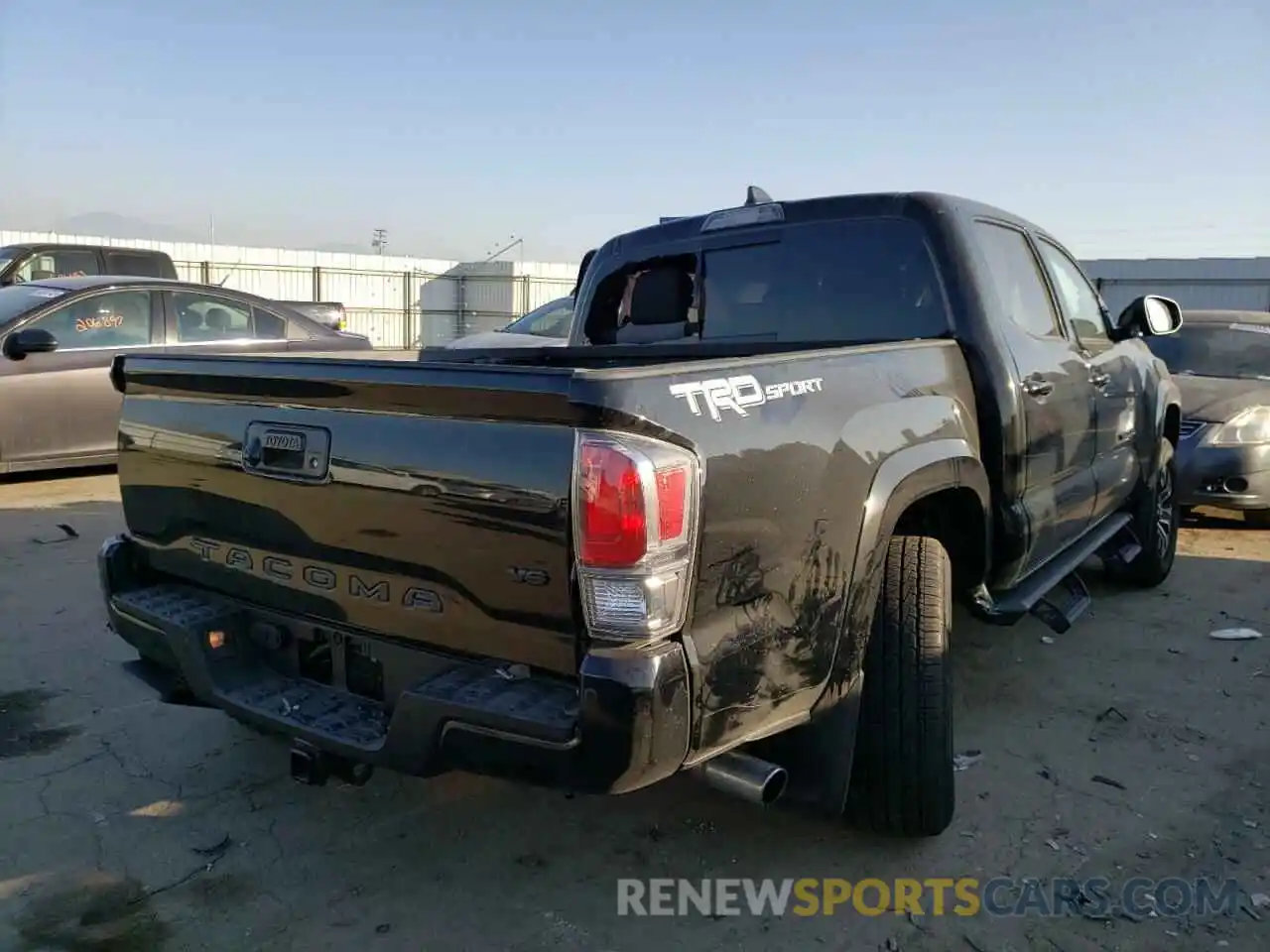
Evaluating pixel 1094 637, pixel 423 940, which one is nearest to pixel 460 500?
pixel 423 940

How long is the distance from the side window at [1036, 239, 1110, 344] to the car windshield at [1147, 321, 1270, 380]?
3.65m

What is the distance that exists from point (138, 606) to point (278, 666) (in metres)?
0.51

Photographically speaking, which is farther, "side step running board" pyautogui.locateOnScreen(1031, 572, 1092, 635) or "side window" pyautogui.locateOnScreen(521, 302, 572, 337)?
"side window" pyautogui.locateOnScreen(521, 302, 572, 337)

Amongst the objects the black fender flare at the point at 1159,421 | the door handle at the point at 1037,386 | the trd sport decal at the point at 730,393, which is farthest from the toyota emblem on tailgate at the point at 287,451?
the black fender flare at the point at 1159,421

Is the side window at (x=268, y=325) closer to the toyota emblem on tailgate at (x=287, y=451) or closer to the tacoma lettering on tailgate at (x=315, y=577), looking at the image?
the tacoma lettering on tailgate at (x=315, y=577)

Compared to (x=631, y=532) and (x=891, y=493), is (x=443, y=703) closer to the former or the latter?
(x=631, y=532)

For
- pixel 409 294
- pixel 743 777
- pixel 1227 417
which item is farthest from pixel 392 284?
pixel 743 777

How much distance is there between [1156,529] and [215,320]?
7666 mm

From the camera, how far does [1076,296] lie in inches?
185

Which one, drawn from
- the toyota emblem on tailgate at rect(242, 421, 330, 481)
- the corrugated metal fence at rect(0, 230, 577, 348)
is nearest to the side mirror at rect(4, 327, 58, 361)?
the toyota emblem on tailgate at rect(242, 421, 330, 481)

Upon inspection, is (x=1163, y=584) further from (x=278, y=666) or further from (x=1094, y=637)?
(x=278, y=666)

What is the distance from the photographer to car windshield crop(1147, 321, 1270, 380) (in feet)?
26.5

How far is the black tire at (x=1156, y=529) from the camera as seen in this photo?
18.3ft

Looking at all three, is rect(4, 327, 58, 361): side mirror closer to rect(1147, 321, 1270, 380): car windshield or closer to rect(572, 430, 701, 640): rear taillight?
rect(572, 430, 701, 640): rear taillight
